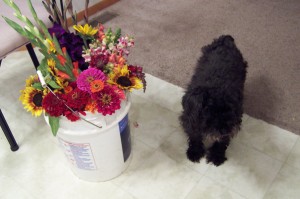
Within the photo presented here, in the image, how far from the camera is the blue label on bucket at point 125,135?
1093mm

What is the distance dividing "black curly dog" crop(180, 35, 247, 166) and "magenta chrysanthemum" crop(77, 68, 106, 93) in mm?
355

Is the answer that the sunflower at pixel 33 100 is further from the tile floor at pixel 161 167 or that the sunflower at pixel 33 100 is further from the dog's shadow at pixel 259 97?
the dog's shadow at pixel 259 97

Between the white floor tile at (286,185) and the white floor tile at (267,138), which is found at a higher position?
the white floor tile at (267,138)

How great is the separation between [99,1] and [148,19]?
18.9 inches

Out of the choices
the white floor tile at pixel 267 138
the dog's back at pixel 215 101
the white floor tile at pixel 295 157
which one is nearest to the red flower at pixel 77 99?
the dog's back at pixel 215 101

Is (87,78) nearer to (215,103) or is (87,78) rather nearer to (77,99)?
(77,99)

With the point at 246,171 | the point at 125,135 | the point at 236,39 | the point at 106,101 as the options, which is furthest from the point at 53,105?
the point at 236,39

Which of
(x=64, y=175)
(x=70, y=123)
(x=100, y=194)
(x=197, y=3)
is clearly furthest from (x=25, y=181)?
(x=197, y=3)

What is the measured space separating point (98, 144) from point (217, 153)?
0.54 metres

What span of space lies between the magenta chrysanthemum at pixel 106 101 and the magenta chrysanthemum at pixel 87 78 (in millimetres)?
34

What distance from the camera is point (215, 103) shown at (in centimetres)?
104

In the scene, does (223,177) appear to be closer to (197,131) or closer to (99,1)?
(197,131)

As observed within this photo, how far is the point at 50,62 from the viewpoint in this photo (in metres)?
0.95

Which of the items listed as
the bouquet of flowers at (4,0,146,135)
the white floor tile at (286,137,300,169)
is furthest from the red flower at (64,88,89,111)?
the white floor tile at (286,137,300,169)
